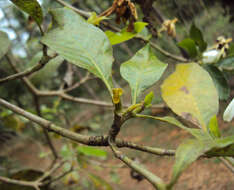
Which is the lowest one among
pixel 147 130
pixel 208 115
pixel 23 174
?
pixel 147 130

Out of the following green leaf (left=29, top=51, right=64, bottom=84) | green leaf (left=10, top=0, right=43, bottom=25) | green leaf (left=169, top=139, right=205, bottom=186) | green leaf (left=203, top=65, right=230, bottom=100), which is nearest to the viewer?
green leaf (left=169, top=139, right=205, bottom=186)

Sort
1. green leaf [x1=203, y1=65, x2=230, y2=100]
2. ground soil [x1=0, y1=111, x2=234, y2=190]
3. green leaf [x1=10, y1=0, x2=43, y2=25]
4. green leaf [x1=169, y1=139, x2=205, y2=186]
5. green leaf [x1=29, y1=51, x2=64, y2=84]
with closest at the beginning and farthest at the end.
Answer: green leaf [x1=169, y1=139, x2=205, y2=186], green leaf [x1=10, y1=0, x2=43, y2=25], green leaf [x1=203, y1=65, x2=230, y2=100], green leaf [x1=29, y1=51, x2=64, y2=84], ground soil [x1=0, y1=111, x2=234, y2=190]

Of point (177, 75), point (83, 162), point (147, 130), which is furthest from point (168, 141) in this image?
point (177, 75)

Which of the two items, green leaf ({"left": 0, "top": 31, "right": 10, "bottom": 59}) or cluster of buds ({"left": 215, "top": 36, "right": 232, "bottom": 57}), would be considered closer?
green leaf ({"left": 0, "top": 31, "right": 10, "bottom": 59})

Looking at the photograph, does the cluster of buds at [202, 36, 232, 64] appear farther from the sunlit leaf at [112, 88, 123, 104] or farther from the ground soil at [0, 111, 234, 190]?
the ground soil at [0, 111, 234, 190]

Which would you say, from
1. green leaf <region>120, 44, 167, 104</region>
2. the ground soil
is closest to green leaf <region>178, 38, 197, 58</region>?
green leaf <region>120, 44, 167, 104</region>

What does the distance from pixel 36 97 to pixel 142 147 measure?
0.54m

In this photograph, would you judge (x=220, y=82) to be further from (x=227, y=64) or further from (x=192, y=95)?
(x=192, y=95)

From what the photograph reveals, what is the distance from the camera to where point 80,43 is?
10.0 inches

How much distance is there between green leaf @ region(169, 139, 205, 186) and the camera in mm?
134

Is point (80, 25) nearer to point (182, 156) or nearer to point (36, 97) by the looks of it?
point (182, 156)

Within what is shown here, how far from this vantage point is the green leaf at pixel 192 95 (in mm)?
206

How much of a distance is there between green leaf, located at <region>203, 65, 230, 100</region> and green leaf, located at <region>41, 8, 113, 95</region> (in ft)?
0.77

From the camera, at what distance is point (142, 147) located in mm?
197
